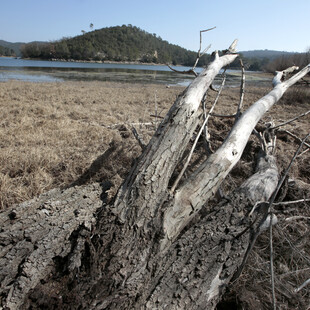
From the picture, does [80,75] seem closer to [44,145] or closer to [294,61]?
[44,145]

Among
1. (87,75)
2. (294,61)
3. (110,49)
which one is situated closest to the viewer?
(87,75)

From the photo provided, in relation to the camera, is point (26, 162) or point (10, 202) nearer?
point (10, 202)

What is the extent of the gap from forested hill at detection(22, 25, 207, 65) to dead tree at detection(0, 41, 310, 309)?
57.5 meters

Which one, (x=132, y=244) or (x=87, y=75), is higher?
(x=87, y=75)

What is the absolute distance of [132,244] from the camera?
4.35ft

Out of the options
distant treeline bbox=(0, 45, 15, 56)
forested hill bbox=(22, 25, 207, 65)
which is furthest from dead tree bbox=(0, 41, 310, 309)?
distant treeline bbox=(0, 45, 15, 56)

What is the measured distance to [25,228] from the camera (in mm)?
1484

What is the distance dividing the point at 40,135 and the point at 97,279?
138 inches

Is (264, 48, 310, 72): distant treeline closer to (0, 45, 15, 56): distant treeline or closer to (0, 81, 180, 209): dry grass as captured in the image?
(0, 81, 180, 209): dry grass

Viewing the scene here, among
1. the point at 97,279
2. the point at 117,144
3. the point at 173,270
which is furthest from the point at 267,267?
the point at 117,144

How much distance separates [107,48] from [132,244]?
12228 cm

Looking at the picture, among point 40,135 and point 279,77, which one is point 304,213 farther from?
point 40,135

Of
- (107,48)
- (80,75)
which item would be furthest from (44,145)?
(107,48)

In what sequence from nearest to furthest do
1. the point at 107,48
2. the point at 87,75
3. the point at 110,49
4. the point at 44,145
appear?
the point at 44,145, the point at 87,75, the point at 110,49, the point at 107,48
